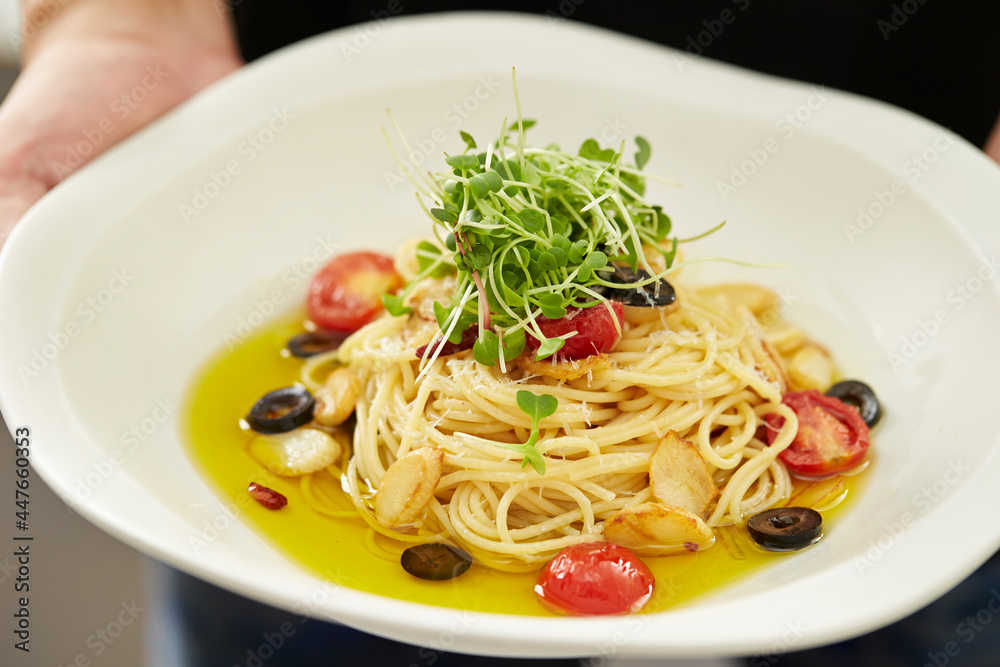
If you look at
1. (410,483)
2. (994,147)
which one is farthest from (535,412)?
(994,147)

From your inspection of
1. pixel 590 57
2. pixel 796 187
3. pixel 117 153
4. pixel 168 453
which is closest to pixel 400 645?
pixel 168 453

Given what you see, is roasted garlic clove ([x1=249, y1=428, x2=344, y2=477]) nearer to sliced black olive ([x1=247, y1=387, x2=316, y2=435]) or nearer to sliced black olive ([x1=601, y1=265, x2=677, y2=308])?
sliced black olive ([x1=247, y1=387, x2=316, y2=435])

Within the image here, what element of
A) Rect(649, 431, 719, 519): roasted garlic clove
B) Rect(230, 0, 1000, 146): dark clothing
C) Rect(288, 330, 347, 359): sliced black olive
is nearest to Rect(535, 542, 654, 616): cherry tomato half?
Rect(649, 431, 719, 519): roasted garlic clove

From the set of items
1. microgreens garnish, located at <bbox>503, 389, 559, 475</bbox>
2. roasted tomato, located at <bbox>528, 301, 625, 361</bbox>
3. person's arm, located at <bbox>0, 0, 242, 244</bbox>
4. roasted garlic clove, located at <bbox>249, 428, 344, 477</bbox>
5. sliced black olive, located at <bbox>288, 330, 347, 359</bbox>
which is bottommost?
sliced black olive, located at <bbox>288, 330, 347, 359</bbox>

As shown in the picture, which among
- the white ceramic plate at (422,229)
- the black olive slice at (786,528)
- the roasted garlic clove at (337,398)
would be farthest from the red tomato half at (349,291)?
the black olive slice at (786,528)

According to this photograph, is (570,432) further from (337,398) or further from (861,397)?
(861,397)

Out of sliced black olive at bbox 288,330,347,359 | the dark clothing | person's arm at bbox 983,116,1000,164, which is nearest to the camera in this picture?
sliced black olive at bbox 288,330,347,359

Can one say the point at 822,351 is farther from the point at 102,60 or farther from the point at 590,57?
the point at 102,60
